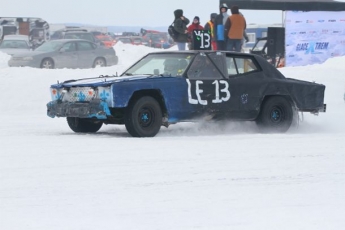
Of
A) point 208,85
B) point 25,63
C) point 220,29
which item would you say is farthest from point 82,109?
point 25,63

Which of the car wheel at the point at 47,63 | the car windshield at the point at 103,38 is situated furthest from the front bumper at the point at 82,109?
the car windshield at the point at 103,38

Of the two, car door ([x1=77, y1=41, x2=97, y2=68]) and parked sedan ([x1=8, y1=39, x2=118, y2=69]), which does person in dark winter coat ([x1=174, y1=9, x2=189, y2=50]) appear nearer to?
parked sedan ([x1=8, y1=39, x2=118, y2=69])

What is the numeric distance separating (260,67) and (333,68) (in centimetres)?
1016

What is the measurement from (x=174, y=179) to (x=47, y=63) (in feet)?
69.2

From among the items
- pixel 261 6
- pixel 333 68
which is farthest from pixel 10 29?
pixel 333 68

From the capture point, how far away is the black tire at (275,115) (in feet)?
44.0

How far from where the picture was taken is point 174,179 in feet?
29.1

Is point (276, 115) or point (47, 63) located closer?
point (276, 115)

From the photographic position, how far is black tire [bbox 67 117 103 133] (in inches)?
510

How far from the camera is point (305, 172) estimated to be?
9383 mm

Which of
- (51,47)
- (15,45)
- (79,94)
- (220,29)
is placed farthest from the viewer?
(15,45)

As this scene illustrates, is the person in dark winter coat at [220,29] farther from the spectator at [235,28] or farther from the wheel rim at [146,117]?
the wheel rim at [146,117]

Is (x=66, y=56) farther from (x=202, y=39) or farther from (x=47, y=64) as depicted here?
(x=202, y=39)

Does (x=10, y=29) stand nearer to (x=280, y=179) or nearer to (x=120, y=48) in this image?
(x=120, y=48)
